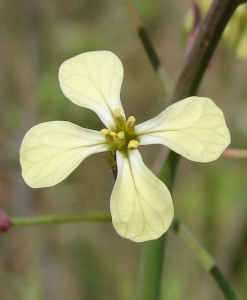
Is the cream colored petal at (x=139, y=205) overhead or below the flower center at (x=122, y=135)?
below

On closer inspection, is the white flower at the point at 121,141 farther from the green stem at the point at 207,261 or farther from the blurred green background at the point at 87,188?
the blurred green background at the point at 87,188

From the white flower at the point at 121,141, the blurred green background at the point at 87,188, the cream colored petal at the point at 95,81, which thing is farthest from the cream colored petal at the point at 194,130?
the blurred green background at the point at 87,188

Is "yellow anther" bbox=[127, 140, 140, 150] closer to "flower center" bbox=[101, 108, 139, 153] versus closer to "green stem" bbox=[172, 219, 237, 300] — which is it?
"flower center" bbox=[101, 108, 139, 153]

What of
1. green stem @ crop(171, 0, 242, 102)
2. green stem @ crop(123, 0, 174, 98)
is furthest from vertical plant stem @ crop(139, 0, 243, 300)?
green stem @ crop(123, 0, 174, 98)

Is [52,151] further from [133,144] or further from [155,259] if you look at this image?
[155,259]

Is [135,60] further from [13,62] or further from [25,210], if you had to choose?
[25,210]

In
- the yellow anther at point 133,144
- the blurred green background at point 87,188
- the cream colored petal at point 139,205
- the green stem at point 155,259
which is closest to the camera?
the cream colored petal at point 139,205

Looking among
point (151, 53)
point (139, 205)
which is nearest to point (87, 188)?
point (151, 53)

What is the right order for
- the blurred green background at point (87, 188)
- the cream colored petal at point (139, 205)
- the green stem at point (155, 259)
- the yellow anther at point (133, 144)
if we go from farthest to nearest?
1. the blurred green background at point (87, 188)
2. the green stem at point (155, 259)
3. the yellow anther at point (133, 144)
4. the cream colored petal at point (139, 205)
